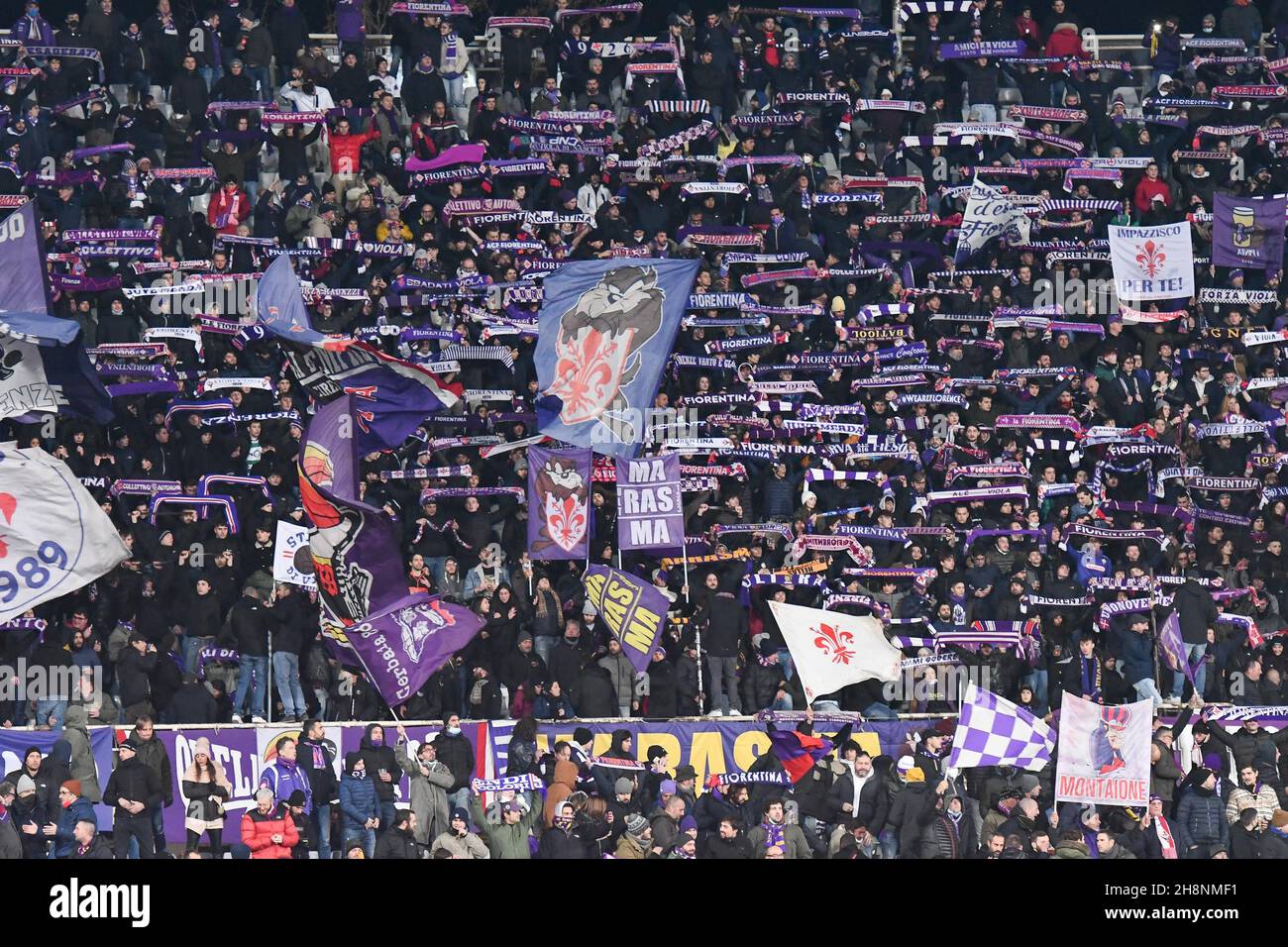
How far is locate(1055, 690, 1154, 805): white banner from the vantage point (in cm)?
1962

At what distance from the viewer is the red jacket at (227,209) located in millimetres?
25406

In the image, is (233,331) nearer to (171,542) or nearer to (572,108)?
(171,542)

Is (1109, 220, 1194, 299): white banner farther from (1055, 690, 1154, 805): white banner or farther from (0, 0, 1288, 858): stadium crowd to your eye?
(1055, 690, 1154, 805): white banner

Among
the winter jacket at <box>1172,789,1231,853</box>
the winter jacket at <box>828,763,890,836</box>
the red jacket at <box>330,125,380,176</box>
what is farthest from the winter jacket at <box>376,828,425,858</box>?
the red jacket at <box>330,125,380,176</box>

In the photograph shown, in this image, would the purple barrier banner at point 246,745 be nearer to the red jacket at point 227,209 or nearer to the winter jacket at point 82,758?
the winter jacket at point 82,758

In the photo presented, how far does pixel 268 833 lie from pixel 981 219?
11.3m

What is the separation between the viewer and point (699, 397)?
23828mm

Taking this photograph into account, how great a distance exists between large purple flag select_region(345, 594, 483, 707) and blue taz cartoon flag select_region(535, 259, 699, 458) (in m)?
2.54

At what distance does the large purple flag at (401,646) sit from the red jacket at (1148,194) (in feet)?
34.3

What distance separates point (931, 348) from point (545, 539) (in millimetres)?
5175

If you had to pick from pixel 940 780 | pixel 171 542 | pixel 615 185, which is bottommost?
pixel 940 780

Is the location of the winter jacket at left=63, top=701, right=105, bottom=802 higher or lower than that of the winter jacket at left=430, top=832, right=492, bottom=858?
higher
